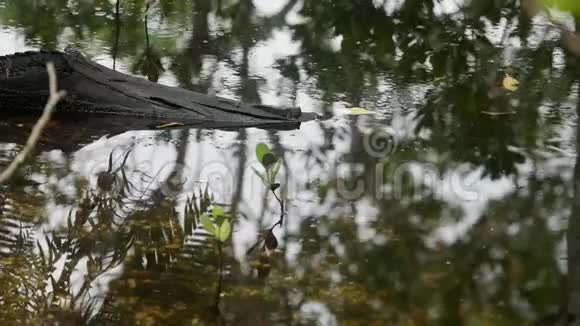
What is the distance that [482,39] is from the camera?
253 inches

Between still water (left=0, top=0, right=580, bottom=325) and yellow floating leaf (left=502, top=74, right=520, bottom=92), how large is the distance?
0.04 meters

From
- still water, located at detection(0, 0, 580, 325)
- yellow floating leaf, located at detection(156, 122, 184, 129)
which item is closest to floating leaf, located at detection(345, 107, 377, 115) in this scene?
still water, located at detection(0, 0, 580, 325)

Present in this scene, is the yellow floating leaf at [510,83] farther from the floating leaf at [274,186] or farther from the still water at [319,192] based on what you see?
the floating leaf at [274,186]

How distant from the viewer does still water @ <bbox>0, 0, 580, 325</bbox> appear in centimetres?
306

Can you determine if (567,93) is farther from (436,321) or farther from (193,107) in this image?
(436,321)

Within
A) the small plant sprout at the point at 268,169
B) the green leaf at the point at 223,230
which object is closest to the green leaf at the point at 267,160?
the small plant sprout at the point at 268,169

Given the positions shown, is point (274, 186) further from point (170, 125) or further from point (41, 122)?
point (41, 122)

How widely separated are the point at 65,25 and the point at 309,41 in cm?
192

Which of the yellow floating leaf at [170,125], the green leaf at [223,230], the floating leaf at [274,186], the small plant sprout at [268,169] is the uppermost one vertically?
the yellow floating leaf at [170,125]

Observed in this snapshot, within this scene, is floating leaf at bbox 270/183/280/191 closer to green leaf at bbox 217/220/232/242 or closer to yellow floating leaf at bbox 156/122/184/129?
green leaf at bbox 217/220/232/242

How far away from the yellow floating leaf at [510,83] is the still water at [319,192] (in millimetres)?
36

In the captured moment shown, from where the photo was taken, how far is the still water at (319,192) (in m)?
3.06

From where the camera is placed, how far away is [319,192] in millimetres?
3953

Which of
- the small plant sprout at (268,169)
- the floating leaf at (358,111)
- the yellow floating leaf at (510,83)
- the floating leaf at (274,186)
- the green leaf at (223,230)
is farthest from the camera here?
the yellow floating leaf at (510,83)
